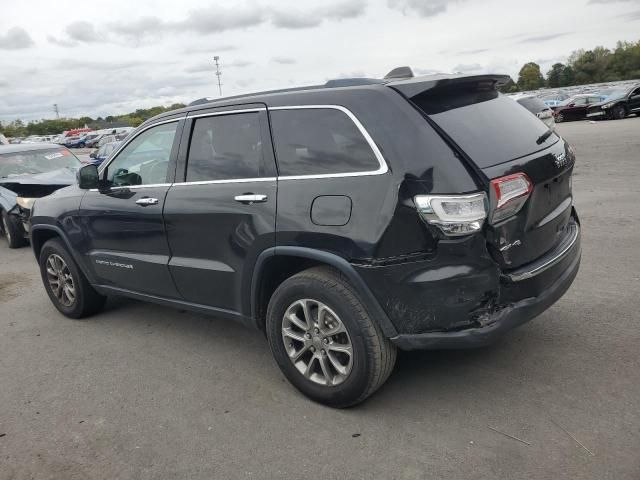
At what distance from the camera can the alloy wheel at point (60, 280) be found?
5.25m

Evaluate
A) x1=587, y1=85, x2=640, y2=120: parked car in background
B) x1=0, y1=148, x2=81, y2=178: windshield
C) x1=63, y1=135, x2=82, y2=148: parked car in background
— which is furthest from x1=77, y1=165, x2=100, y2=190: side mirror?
x1=63, y1=135, x2=82, y2=148: parked car in background

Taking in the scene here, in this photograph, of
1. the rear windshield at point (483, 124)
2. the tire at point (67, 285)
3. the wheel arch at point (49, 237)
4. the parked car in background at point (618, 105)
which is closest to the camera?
the rear windshield at point (483, 124)

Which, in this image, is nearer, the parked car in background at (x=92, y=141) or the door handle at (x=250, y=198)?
the door handle at (x=250, y=198)

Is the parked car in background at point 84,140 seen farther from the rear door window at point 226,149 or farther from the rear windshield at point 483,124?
the rear windshield at point 483,124

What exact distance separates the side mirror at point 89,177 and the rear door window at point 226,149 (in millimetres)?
1081

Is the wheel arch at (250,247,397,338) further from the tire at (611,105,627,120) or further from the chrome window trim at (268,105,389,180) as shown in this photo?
the tire at (611,105,627,120)

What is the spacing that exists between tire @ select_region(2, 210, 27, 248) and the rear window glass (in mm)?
7223

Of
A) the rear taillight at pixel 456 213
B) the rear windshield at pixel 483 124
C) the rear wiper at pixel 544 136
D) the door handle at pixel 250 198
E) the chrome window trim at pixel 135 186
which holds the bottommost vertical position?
the rear taillight at pixel 456 213

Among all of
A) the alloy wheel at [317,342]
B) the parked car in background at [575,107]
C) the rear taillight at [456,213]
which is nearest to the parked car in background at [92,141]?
the parked car in background at [575,107]

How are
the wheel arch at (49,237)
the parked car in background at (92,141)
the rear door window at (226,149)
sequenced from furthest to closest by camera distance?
the parked car in background at (92,141) → the wheel arch at (49,237) → the rear door window at (226,149)

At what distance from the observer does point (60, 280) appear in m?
5.34

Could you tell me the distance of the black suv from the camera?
2887 mm

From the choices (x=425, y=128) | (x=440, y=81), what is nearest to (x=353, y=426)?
(x=425, y=128)

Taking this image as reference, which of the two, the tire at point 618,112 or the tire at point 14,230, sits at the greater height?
the tire at point 14,230
